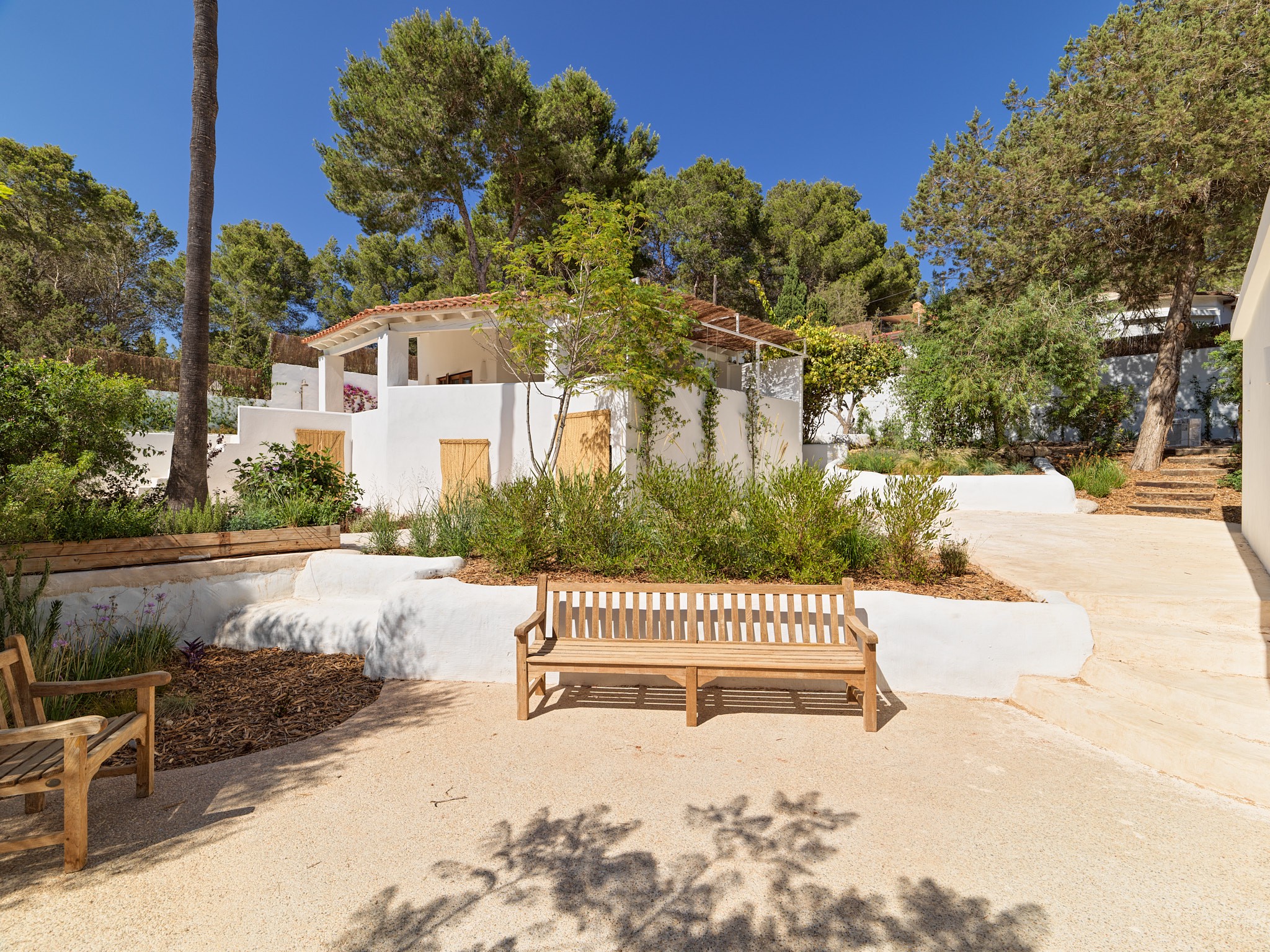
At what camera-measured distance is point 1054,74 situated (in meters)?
12.2

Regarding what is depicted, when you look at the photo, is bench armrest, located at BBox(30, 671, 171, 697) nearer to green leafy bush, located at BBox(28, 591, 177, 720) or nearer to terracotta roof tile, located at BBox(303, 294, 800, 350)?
green leafy bush, located at BBox(28, 591, 177, 720)

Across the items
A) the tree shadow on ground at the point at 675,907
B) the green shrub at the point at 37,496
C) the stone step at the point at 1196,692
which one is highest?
the green shrub at the point at 37,496

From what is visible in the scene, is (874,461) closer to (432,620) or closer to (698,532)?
(698,532)

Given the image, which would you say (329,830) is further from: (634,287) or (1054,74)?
(1054,74)

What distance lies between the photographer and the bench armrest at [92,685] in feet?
9.34

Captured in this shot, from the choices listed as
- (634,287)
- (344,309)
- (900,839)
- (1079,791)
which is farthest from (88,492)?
(344,309)

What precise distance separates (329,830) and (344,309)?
26813 mm

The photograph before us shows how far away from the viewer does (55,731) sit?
235 centimetres

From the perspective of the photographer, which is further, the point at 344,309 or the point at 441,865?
the point at 344,309

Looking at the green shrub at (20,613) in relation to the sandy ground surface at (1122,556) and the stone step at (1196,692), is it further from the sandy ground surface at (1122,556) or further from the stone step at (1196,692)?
the sandy ground surface at (1122,556)

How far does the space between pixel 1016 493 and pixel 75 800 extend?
12255 mm

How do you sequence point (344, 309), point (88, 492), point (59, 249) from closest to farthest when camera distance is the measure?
point (88, 492) → point (59, 249) → point (344, 309)

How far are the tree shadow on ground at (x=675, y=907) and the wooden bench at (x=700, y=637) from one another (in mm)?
1154

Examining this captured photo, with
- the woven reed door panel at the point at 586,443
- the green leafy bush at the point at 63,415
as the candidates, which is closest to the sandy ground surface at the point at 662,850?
the green leafy bush at the point at 63,415
